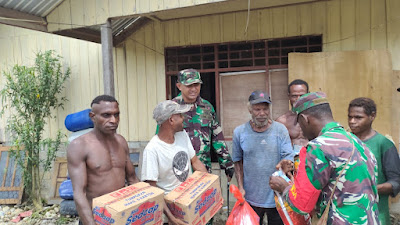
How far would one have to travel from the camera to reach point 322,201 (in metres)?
1.64

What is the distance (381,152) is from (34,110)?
17.1 feet

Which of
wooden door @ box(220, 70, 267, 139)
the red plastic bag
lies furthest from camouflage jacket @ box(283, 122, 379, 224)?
wooden door @ box(220, 70, 267, 139)

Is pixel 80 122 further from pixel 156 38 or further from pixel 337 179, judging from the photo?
pixel 337 179

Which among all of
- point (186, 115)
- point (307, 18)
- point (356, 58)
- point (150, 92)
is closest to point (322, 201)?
point (186, 115)

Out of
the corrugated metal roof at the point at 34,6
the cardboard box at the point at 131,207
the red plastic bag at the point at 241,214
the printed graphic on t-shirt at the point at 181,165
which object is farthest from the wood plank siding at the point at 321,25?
the cardboard box at the point at 131,207

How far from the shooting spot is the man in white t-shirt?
2.21 m

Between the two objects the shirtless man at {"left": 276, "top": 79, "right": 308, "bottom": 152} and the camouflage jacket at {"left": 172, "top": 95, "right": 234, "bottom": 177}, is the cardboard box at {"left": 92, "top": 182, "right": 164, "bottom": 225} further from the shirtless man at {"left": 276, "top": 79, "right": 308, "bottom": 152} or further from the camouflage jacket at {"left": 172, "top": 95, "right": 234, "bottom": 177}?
the shirtless man at {"left": 276, "top": 79, "right": 308, "bottom": 152}

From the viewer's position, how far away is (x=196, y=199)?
199cm

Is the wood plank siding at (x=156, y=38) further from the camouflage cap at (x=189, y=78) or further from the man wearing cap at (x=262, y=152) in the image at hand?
the man wearing cap at (x=262, y=152)

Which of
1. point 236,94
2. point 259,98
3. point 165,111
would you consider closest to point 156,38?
point 236,94

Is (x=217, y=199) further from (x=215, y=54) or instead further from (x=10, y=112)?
(x=10, y=112)

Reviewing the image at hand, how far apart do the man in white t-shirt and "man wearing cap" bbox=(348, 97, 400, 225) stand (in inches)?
55.1

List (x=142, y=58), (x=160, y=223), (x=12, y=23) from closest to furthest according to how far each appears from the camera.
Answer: (x=160, y=223) < (x=12, y=23) < (x=142, y=58)

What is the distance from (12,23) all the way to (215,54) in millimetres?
2903
